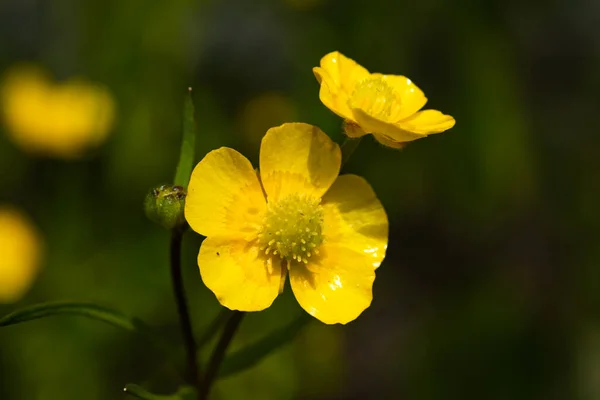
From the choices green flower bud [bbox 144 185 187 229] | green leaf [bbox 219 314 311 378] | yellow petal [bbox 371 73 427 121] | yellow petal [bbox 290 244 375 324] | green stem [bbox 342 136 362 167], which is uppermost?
yellow petal [bbox 371 73 427 121]

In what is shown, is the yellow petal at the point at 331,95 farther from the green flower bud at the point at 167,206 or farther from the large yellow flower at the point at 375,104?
the green flower bud at the point at 167,206

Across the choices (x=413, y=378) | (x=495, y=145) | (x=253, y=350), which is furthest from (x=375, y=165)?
(x=253, y=350)

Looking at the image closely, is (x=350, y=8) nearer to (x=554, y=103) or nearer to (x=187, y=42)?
(x=187, y=42)

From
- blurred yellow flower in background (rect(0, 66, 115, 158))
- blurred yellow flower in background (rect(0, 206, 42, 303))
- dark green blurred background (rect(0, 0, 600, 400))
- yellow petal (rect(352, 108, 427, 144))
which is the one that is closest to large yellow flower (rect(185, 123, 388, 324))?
yellow petal (rect(352, 108, 427, 144))

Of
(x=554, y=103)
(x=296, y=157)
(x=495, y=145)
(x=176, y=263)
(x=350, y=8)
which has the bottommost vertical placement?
(x=554, y=103)

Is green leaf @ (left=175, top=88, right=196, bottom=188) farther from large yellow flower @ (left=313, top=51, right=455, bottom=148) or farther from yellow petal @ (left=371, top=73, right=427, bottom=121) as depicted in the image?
yellow petal @ (left=371, top=73, right=427, bottom=121)

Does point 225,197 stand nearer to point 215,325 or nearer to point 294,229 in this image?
point 294,229

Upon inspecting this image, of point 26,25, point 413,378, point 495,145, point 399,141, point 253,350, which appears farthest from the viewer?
point 26,25
